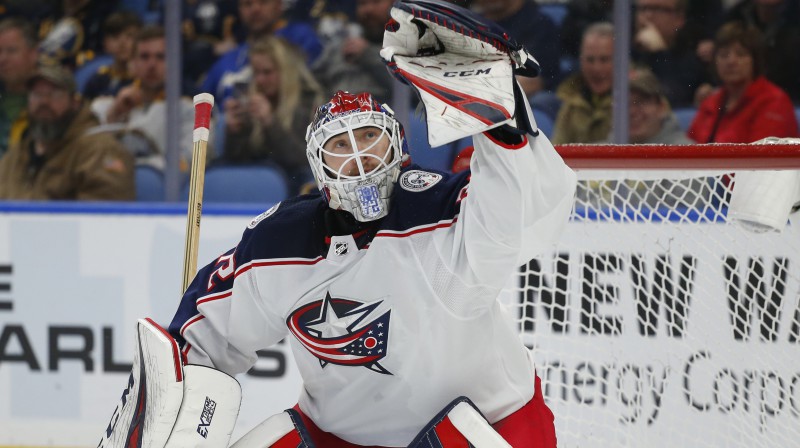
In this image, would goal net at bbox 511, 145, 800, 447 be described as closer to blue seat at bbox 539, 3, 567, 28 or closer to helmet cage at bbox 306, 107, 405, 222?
helmet cage at bbox 306, 107, 405, 222

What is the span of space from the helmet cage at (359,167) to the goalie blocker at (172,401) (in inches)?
16.0

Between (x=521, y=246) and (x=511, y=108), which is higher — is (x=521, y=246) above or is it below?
below

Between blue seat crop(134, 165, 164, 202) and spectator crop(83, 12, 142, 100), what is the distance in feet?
1.15

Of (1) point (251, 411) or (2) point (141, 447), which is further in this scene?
(1) point (251, 411)

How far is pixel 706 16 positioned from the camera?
3.67 m

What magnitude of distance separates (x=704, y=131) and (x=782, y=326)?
120 cm

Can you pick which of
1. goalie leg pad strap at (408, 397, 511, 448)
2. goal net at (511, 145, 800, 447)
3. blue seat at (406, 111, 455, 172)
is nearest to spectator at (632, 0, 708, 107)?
blue seat at (406, 111, 455, 172)

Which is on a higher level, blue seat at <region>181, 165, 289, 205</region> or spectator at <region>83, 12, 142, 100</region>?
spectator at <region>83, 12, 142, 100</region>

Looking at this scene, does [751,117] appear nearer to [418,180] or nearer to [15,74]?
[418,180]

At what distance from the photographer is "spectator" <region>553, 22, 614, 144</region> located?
3.66 meters

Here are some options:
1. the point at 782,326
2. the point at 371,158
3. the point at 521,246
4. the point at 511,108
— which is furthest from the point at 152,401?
the point at 782,326

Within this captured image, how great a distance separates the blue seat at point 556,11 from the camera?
3764 mm

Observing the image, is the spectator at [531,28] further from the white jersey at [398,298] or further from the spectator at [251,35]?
the white jersey at [398,298]

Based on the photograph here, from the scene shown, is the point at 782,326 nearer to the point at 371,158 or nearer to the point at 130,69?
the point at 371,158
